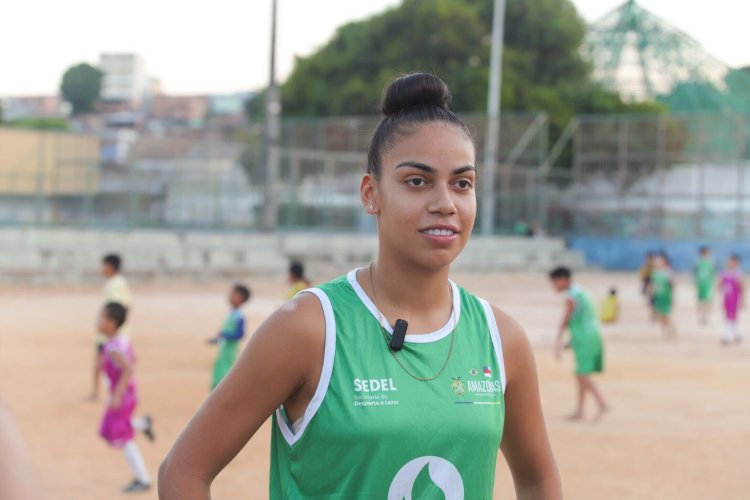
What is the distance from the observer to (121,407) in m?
8.04

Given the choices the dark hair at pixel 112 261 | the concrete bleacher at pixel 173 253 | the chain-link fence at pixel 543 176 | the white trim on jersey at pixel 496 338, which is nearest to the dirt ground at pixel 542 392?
the concrete bleacher at pixel 173 253

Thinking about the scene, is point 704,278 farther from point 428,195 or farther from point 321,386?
point 321,386

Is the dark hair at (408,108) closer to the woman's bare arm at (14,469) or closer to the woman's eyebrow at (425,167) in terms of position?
the woman's eyebrow at (425,167)

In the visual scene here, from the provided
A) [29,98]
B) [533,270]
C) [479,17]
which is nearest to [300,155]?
[533,270]

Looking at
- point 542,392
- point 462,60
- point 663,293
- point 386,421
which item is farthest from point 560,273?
point 462,60

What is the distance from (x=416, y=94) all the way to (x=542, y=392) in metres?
10.7

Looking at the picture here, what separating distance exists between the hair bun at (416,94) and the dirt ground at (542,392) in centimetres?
558

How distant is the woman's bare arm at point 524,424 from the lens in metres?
2.57

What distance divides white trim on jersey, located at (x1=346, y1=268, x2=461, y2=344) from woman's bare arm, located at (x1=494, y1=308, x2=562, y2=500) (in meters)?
0.12

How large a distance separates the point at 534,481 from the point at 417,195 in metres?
0.76

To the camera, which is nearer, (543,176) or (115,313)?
(115,313)

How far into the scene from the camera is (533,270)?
41.4 m

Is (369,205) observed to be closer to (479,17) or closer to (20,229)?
(20,229)

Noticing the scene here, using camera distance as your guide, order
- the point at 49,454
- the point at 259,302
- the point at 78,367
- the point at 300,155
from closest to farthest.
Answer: the point at 49,454 < the point at 78,367 < the point at 259,302 < the point at 300,155
